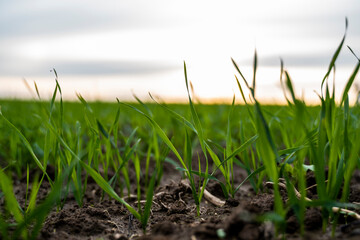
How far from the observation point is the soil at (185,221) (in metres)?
0.90

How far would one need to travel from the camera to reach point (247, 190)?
6.05ft

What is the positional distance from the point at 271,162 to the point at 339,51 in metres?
0.38

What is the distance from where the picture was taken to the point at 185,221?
1.16 metres

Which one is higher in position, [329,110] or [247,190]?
[329,110]

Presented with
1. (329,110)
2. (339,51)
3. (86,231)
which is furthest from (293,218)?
(86,231)

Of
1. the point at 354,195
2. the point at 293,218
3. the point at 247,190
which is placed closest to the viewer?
the point at 293,218

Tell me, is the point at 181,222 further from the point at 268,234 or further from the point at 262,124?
the point at 262,124

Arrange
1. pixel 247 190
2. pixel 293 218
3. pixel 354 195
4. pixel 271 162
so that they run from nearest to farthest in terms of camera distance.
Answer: pixel 271 162, pixel 293 218, pixel 354 195, pixel 247 190

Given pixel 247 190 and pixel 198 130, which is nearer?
pixel 198 130

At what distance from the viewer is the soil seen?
0.90 metres

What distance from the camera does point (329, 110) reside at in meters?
1.01

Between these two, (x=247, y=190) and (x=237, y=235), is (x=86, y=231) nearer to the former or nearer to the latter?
(x=237, y=235)

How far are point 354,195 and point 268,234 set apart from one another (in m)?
0.67

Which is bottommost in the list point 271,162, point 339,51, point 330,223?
point 330,223
